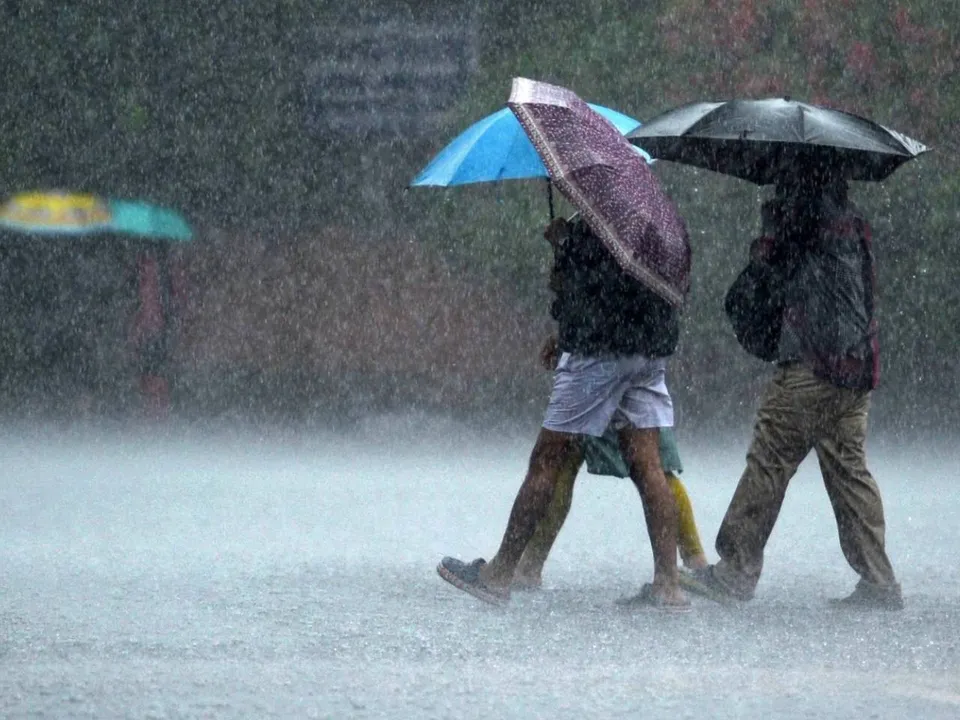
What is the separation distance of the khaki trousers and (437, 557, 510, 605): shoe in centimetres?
89

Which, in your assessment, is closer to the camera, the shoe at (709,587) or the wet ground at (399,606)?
the wet ground at (399,606)

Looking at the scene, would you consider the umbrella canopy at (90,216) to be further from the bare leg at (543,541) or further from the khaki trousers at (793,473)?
the khaki trousers at (793,473)

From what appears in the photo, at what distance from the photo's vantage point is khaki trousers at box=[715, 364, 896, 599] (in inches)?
263

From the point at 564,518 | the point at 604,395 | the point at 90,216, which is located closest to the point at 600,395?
the point at 604,395

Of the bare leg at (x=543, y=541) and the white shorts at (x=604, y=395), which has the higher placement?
the white shorts at (x=604, y=395)

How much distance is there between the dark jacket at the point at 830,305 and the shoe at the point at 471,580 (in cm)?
141

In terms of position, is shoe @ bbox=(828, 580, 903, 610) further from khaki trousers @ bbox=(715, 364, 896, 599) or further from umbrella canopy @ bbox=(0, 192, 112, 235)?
umbrella canopy @ bbox=(0, 192, 112, 235)

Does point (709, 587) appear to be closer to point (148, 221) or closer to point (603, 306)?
point (603, 306)

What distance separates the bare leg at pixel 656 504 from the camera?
21.5ft

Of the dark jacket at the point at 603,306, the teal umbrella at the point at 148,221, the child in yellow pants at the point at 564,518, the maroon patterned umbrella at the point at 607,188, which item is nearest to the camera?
the maroon patterned umbrella at the point at 607,188

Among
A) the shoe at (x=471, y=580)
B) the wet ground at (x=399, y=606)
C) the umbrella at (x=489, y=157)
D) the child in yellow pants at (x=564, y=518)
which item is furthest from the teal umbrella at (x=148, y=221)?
the shoe at (x=471, y=580)

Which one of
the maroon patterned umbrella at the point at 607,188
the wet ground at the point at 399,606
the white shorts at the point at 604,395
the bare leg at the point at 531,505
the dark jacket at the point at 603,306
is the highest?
the maroon patterned umbrella at the point at 607,188

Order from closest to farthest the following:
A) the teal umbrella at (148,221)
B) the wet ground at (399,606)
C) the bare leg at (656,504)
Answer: the wet ground at (399,606) → the bare leg at (656,504) → the teal umbrella at (148,221)

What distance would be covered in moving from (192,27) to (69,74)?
1090mm
